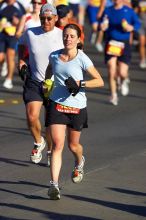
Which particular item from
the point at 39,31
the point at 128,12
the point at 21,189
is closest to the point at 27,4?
the point at 128,12

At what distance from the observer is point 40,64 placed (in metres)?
11.9

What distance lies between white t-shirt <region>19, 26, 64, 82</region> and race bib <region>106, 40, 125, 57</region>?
224 inches

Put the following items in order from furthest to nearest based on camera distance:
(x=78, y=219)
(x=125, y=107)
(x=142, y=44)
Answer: (x=142, y=44) → (x=125, y=107) → (x=78, y=219)

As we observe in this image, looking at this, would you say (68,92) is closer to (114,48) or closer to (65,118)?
(65,118)

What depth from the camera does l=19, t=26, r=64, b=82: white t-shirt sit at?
38.7 feet

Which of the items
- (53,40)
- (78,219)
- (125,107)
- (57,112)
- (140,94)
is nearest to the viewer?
(78,219)

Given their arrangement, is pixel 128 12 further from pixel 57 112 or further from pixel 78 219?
pixel 78 219

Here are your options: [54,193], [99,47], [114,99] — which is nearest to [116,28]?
[114,99]

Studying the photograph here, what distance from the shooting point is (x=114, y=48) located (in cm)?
1775

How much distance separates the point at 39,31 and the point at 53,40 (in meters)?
0.27

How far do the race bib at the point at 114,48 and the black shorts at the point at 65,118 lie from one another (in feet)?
24.1

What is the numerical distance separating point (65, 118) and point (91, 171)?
1.44 m

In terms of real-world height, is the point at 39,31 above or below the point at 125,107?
above

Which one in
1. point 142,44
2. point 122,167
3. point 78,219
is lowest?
point 142,44
